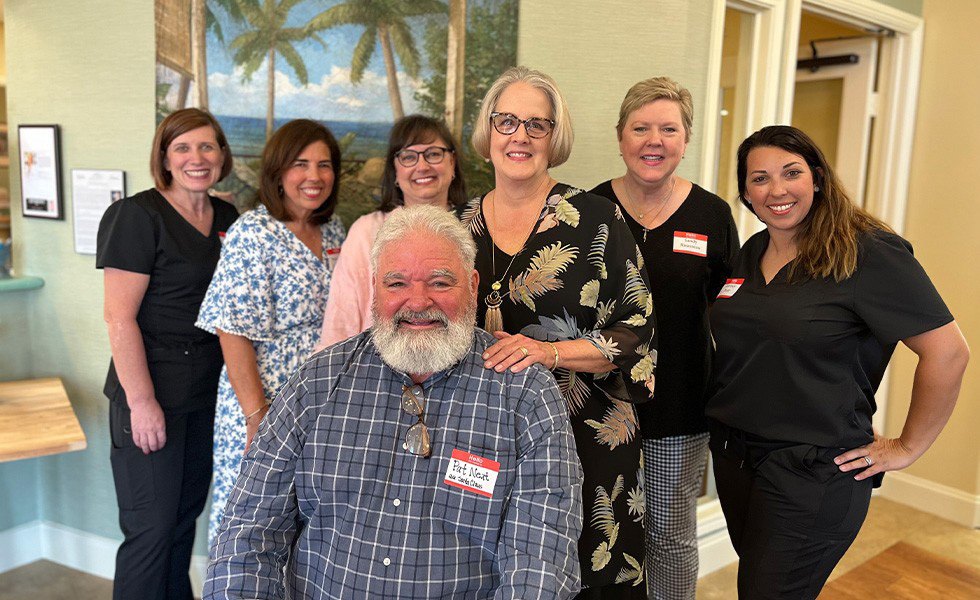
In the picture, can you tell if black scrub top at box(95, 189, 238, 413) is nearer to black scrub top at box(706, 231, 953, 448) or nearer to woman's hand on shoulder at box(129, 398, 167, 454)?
woman's hand on shoulder at box(129, 398, 167, 454)

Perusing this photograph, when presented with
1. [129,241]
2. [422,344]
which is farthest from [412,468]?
[129,241]

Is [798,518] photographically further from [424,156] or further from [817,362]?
[424,156]

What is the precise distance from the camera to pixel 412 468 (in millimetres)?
1631

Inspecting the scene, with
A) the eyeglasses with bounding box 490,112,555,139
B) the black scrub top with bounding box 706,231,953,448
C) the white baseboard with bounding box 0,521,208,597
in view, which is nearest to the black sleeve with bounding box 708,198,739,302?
the black scrub top with bounding box 706,231,953,448

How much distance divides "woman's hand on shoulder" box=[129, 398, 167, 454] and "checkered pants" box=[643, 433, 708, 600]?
1.59m

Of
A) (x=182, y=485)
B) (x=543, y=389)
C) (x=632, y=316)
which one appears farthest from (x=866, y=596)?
(x=182, y=485)

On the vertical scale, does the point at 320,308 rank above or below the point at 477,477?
above

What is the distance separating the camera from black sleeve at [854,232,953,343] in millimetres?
1910

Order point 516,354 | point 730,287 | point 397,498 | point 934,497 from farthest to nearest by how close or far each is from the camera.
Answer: point 934,497 < point 730,287 < point 516,354 < point 397,498

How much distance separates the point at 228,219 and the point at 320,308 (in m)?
0.55

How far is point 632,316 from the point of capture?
6.35ft

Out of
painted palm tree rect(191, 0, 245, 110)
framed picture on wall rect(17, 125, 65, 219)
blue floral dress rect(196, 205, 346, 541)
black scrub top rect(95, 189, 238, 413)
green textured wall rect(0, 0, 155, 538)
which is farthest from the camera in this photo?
framed picture on wall rect(17, 125, 65, 219)

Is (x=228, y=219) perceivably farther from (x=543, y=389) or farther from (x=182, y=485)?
(x=543, y=389)

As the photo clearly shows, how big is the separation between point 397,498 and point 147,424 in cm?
125
